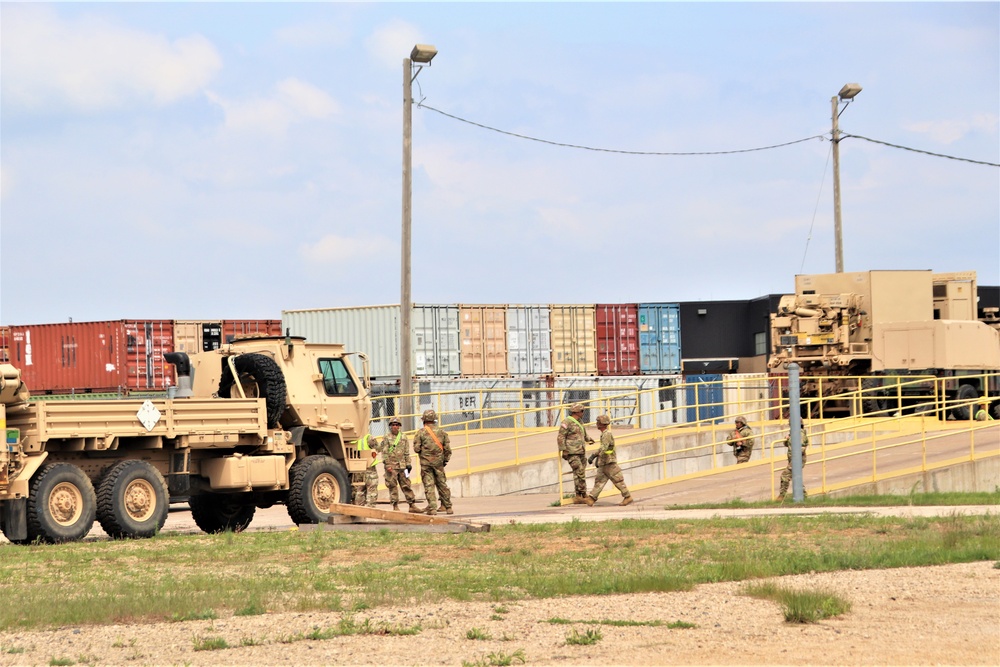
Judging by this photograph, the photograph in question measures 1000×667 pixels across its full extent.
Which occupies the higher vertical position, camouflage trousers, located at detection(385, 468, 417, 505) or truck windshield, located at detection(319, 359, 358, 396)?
truck windshield, located at detection(319, 359, 358, 396)

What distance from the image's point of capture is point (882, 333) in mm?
32656

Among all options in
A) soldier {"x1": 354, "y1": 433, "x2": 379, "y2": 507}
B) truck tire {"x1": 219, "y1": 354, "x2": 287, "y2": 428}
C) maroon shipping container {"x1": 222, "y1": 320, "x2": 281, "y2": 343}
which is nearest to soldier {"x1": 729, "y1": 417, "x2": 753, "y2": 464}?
soldier {"x1": 354, "y1": 433, "x2": 379, "y2": 507}

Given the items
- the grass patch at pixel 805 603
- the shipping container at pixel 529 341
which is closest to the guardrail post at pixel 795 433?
the grass patch at pixel 805 603

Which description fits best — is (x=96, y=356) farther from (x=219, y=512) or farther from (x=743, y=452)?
(x=219, y=512)

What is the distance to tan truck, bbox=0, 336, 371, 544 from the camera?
52.8 ft

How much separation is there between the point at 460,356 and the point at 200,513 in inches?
990

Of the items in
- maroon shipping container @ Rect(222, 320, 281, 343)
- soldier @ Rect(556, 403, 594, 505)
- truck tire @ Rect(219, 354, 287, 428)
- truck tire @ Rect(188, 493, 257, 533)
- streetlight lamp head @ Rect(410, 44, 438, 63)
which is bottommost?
truck tire @ Rect(188, 493, 257, 533)

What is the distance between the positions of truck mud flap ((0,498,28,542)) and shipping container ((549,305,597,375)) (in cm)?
3101

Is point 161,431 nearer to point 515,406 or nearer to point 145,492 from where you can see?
point 145,492

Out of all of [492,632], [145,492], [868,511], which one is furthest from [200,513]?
[492,632]

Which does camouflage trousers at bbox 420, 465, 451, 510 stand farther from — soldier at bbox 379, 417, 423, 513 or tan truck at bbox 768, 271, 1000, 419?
tan truck at bbox 768, 271, 1000, 419

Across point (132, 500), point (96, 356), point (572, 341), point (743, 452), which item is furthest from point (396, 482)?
point (572, 341)

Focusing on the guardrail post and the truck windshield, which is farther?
the truck windshield

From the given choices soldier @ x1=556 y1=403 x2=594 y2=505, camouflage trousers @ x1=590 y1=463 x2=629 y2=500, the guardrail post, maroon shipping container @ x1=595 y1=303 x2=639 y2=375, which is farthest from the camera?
maroon shipping container @ x1=595 y1=303 x2=639 y2=375
